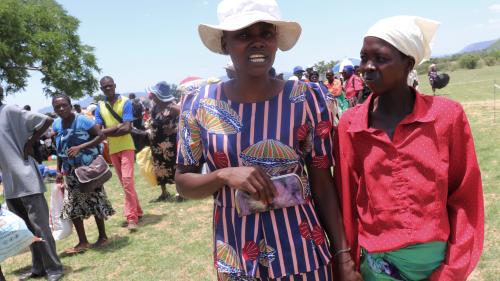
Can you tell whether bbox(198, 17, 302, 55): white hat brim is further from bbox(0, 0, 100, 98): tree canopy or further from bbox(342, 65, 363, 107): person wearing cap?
bbox(0, 0, 100, 98): tree canopy

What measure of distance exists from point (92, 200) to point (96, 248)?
667 millimetres

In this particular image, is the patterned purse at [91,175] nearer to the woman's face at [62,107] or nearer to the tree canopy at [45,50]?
the woman's face at [62,107]

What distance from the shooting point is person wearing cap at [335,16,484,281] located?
1.55 metres

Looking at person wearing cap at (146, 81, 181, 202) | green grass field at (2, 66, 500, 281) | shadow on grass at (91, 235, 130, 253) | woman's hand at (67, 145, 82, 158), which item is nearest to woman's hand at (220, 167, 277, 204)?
green grass field at (2, 66, 500, 281)

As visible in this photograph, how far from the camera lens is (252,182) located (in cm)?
148

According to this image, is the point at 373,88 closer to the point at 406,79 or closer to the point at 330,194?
the point at 406,79

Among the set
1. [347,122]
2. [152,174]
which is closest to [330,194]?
[347,122]

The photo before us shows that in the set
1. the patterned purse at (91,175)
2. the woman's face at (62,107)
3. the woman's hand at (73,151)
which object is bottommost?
the patterned purse at (91,175)

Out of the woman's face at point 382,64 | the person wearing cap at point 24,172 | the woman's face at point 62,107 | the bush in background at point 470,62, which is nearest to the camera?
the woman's face at point 382,64

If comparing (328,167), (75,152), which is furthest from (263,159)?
(75,152)

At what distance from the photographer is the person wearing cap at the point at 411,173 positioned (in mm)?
1552

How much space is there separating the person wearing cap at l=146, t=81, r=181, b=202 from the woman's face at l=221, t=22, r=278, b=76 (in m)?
5.05

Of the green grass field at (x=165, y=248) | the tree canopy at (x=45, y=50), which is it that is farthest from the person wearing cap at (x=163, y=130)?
the tree canopy at (x=45, y=50)

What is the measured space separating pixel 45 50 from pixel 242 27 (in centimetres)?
2630
